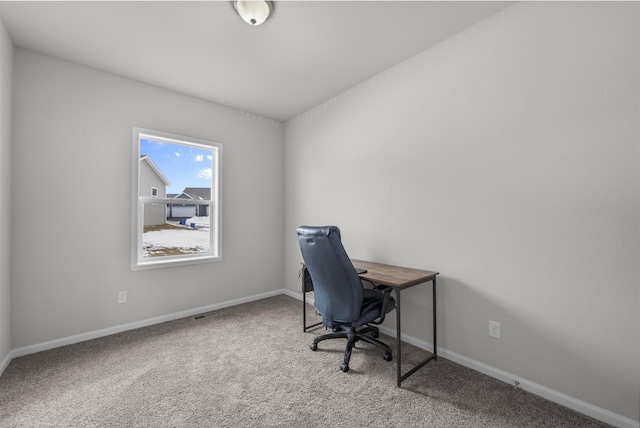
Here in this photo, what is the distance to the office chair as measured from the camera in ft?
6.41

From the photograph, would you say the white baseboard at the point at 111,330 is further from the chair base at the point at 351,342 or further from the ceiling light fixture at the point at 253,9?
the ceiling light fixture at the point at 253,9

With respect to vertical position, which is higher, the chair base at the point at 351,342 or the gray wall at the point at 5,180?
the gray wall at the point at 5,180

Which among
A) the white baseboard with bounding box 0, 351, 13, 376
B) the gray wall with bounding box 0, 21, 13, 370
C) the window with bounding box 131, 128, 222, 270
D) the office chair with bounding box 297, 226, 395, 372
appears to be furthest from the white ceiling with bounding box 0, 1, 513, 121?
the white baseboard with bounding box 0, 351, 13, 376

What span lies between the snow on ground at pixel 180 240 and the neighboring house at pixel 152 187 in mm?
151

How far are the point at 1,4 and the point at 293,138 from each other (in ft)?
9.06

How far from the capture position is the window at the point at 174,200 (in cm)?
Result: 293

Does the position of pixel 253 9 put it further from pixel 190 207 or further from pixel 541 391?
pixel 541 391

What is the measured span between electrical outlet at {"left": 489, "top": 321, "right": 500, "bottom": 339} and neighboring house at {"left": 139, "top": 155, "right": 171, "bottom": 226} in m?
3.35

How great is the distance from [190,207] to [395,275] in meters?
2.57

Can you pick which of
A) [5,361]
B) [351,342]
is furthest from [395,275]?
[5,361]

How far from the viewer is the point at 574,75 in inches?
65.0

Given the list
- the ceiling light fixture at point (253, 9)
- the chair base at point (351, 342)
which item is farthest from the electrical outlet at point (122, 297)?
the ceiling light fixture at point (253, 9)

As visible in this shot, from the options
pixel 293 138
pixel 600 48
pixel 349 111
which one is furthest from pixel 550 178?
pixel 293 138

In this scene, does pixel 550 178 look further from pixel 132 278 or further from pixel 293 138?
pixel 132 278
